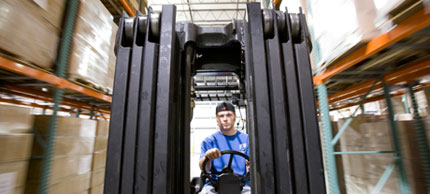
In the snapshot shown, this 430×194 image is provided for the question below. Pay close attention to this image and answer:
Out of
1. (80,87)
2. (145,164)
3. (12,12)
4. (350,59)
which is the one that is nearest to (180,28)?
(145,164)

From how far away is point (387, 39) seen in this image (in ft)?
5.15

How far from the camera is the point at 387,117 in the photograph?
2.32 meters

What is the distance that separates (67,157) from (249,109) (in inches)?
103

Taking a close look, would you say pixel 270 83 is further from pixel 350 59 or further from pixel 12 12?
pixel 12 12

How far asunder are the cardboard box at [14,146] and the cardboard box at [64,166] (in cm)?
24

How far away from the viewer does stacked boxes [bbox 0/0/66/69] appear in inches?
64.4

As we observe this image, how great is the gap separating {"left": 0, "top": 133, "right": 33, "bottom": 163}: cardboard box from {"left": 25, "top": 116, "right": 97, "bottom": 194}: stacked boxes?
0.84 feet

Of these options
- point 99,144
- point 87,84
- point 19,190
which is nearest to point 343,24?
point 87,84

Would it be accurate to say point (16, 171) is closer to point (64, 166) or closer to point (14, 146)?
point (14, 146)

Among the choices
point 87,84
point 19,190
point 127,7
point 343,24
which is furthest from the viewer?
point 127,7

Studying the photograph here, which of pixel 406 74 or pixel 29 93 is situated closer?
pixel 406 74

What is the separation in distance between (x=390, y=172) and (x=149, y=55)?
2798 mm

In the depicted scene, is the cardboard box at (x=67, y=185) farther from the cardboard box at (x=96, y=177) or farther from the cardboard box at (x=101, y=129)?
the cardboard box at (x=101, y=129)

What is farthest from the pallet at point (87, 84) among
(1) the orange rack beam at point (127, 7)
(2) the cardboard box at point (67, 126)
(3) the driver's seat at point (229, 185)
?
(3) the driver's seat at point (229, 185)
